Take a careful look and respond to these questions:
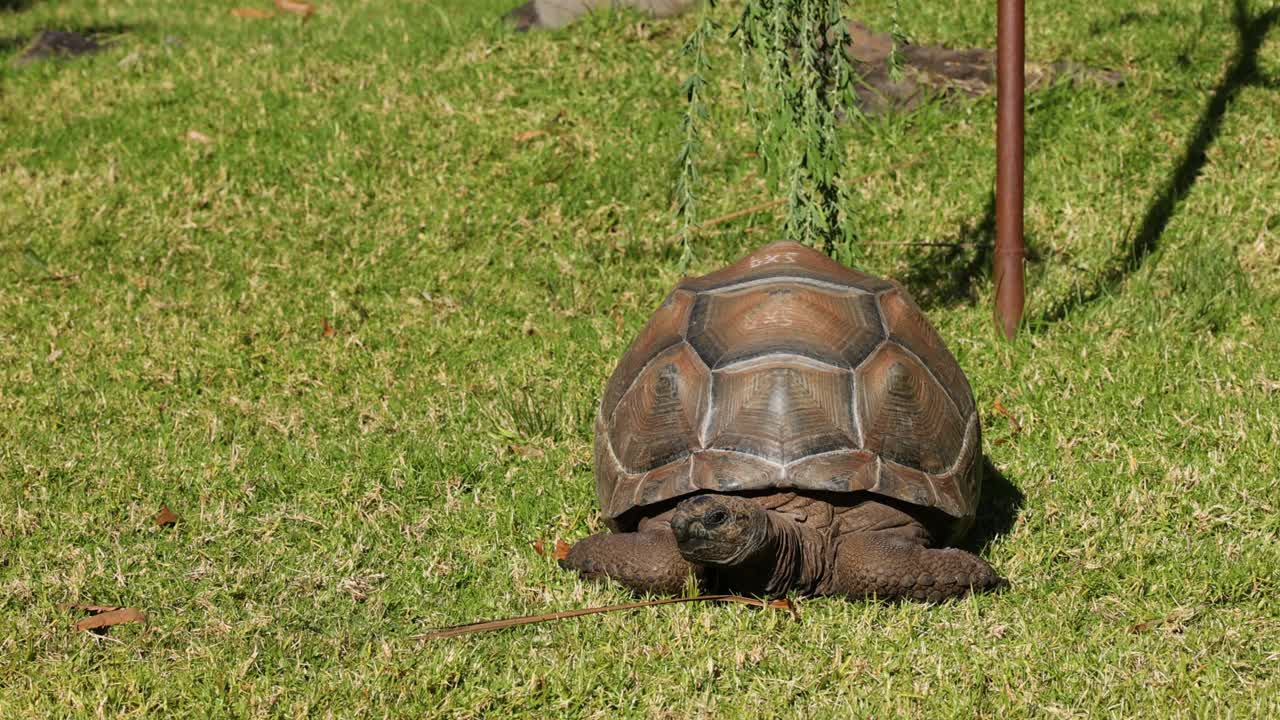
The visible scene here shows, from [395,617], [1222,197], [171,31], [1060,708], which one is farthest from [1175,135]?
[171,31]

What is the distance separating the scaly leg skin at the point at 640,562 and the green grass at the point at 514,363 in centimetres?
9

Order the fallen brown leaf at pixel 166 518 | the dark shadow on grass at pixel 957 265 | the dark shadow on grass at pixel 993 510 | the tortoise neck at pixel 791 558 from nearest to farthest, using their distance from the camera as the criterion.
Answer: the tortoise neck at pixel 791 558
the dark shadow on grass at pixel 993 510
the fallen brown leaf at pixel 166 518
the dark shadow on grass at pixel 957 265

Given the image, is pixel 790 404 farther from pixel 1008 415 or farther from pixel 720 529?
pixel 1008 415

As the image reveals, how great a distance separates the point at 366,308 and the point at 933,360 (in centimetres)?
304

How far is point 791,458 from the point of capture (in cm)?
360

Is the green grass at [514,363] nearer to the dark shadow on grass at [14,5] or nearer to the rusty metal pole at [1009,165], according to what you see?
the rusty metal pole at [1009,165]

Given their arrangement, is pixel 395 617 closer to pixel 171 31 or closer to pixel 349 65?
pixel 349 65

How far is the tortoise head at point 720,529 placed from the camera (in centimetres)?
341

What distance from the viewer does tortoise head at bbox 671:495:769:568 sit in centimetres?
341

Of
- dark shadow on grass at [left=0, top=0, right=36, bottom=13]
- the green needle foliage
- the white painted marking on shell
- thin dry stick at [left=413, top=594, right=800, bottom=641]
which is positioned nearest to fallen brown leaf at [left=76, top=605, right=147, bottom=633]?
thin dry stick at [left=413, top=594, right=800, bottom=641]

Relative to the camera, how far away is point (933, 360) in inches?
158

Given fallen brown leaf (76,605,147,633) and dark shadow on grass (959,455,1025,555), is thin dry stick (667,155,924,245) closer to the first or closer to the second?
dark shadow on grass (959,455,1025,555)

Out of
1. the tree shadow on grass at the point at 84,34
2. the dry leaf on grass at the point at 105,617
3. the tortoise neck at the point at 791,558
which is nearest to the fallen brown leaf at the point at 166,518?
the dry leaf on grass at the point at 105,617

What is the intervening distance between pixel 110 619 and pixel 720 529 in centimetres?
172
